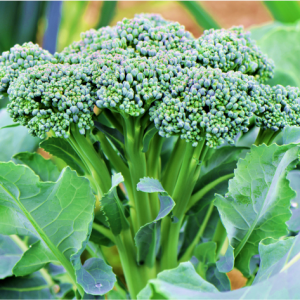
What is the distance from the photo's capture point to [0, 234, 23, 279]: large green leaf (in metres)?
0.57

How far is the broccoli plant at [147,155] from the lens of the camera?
1.36 ft

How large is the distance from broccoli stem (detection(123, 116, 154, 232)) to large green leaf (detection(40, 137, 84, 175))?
11 centimetres

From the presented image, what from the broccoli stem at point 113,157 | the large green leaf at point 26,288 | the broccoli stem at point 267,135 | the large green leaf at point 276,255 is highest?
the broccoli stem at point 267,135

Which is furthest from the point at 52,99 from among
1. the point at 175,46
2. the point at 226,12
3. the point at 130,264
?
the point at 226,12

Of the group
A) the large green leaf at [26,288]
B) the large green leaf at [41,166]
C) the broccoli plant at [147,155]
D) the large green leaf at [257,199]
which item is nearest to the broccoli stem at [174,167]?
the broccoli plant at [147,155]

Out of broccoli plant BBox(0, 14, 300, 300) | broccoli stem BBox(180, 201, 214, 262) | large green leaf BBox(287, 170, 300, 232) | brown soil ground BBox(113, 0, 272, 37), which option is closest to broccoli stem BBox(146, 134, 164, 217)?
broccoli plant BBox(0, 14, 300, 300)

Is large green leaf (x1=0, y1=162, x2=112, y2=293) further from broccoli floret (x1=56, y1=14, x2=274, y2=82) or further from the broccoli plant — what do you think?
broccoli floret (x1=56, y1=14, x2=274, y2=82)

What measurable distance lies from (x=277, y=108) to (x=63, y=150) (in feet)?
1.22

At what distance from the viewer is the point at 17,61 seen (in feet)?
1.53

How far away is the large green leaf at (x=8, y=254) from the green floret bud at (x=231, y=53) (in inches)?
21.1

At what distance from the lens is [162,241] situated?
1.83 feet

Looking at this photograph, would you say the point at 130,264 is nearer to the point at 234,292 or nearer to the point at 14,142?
the point at 234,292

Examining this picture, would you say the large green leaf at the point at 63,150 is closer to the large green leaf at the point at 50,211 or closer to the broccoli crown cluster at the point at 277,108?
the large green leaf at the point at 50,211

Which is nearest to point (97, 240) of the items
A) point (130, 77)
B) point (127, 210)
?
point (127, 210)
